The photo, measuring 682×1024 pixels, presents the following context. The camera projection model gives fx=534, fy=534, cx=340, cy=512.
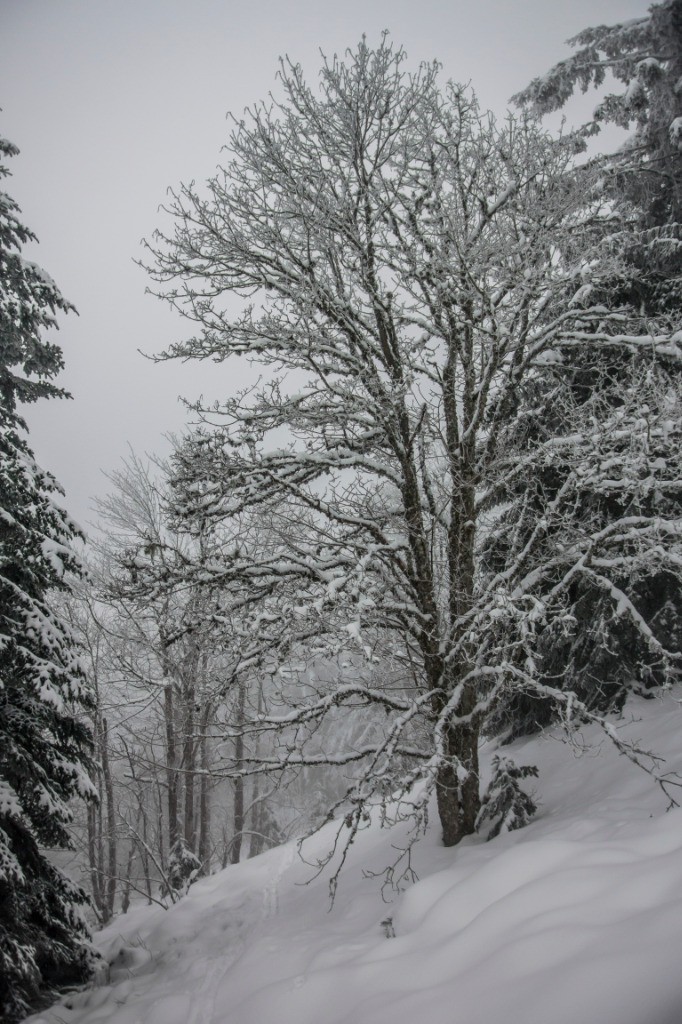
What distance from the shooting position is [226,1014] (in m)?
3.79

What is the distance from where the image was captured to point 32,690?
6590 mm

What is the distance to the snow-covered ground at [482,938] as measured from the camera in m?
2.17

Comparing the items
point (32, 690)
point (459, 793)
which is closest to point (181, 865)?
point (32, 690)

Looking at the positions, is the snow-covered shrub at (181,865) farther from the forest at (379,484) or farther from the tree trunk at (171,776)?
the forest at (379,484)

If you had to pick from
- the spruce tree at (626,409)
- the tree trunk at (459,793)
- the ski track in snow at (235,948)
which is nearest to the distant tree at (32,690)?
the ski track in snow at (235,948)

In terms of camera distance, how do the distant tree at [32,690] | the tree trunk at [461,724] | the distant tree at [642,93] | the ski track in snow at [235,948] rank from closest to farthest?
1. the ski track in snow at [235,948]
2. the tree trunk at [461,724]
3. the distant tree at [32,690]
4. the distant tree at [642,93]

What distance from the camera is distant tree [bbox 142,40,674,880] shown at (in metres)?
5.36

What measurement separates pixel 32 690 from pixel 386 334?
6034mm

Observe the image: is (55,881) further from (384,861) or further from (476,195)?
(476,195)

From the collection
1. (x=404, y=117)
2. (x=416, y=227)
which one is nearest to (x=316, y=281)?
(x=416, y=227)

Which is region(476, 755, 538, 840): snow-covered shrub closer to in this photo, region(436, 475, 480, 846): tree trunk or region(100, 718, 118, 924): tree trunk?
region(436, 475, 480, 846): tree trunk

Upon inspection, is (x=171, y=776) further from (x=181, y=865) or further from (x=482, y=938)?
(x=482, y=938)

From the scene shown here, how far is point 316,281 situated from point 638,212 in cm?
729

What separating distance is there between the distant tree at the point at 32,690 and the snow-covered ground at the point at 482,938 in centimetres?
72
